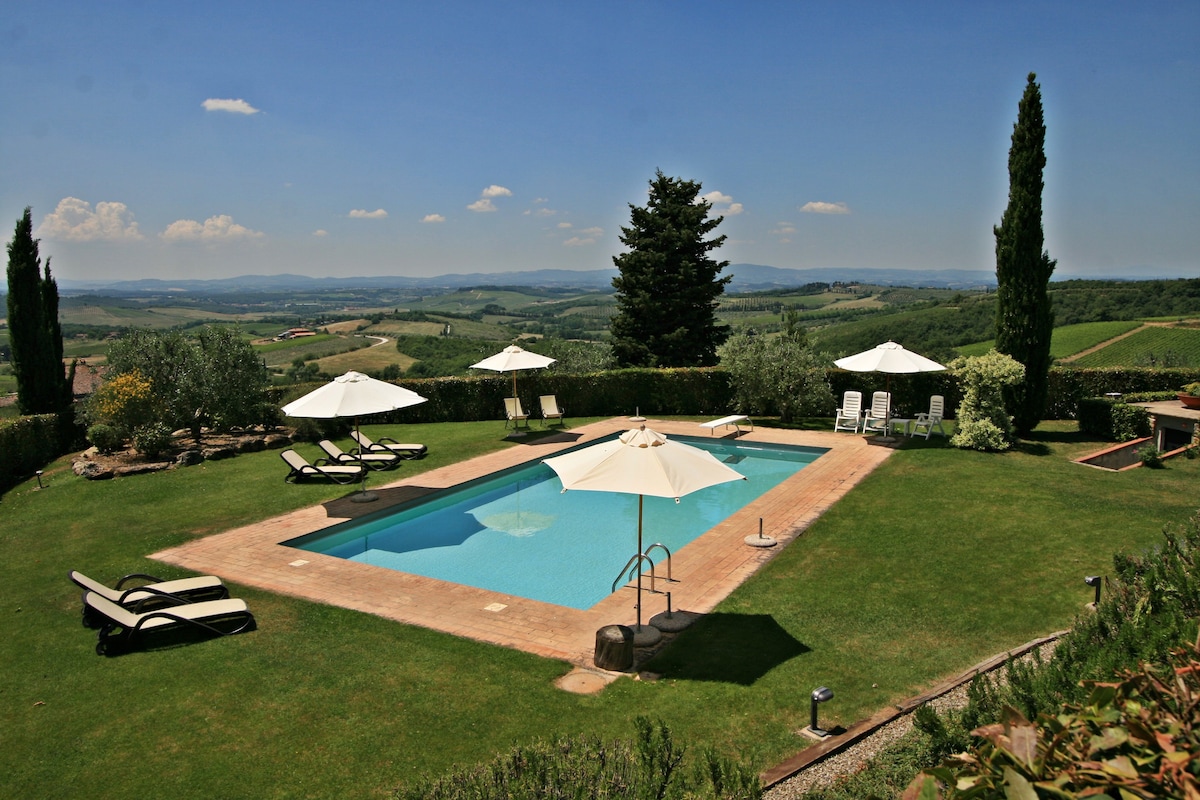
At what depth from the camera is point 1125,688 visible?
1.81 metres

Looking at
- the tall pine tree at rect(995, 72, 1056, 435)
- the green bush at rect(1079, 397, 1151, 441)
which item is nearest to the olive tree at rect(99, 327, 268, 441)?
the tall pine tree at rect(995, 72, 1056, 435)

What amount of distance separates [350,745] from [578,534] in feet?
22.1

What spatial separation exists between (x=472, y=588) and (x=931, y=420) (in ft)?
40.6

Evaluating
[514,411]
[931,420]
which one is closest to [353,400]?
[514,411]

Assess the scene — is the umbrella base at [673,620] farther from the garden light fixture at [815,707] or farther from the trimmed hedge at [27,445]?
the trimmed hedge at [27,445]

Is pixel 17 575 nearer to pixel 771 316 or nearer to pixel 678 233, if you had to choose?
pixel 678 233

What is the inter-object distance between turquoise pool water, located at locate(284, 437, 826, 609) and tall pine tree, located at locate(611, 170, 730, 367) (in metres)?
12.6

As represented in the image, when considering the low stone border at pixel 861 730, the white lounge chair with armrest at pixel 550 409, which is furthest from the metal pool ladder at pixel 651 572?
the white lounge chair with armrest at pixel 550 409

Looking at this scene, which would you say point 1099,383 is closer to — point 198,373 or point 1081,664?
point 1081,664

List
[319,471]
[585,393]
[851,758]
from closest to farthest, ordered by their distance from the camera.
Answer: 1. [851,758]
2. [319,471]
3. [585,393]

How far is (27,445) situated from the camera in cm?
A: 1533

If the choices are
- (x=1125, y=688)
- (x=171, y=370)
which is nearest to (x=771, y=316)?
(x=171, y=370)

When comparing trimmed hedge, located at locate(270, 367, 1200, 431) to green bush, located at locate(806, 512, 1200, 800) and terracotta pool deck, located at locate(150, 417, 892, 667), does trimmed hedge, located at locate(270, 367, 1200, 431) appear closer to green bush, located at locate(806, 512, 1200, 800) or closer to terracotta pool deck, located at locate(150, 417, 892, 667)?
terracotta pool deck, located at locate(150, 417, 892, 667)

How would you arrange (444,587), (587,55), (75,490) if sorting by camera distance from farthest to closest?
(587,55), (75,490), (444,587)
